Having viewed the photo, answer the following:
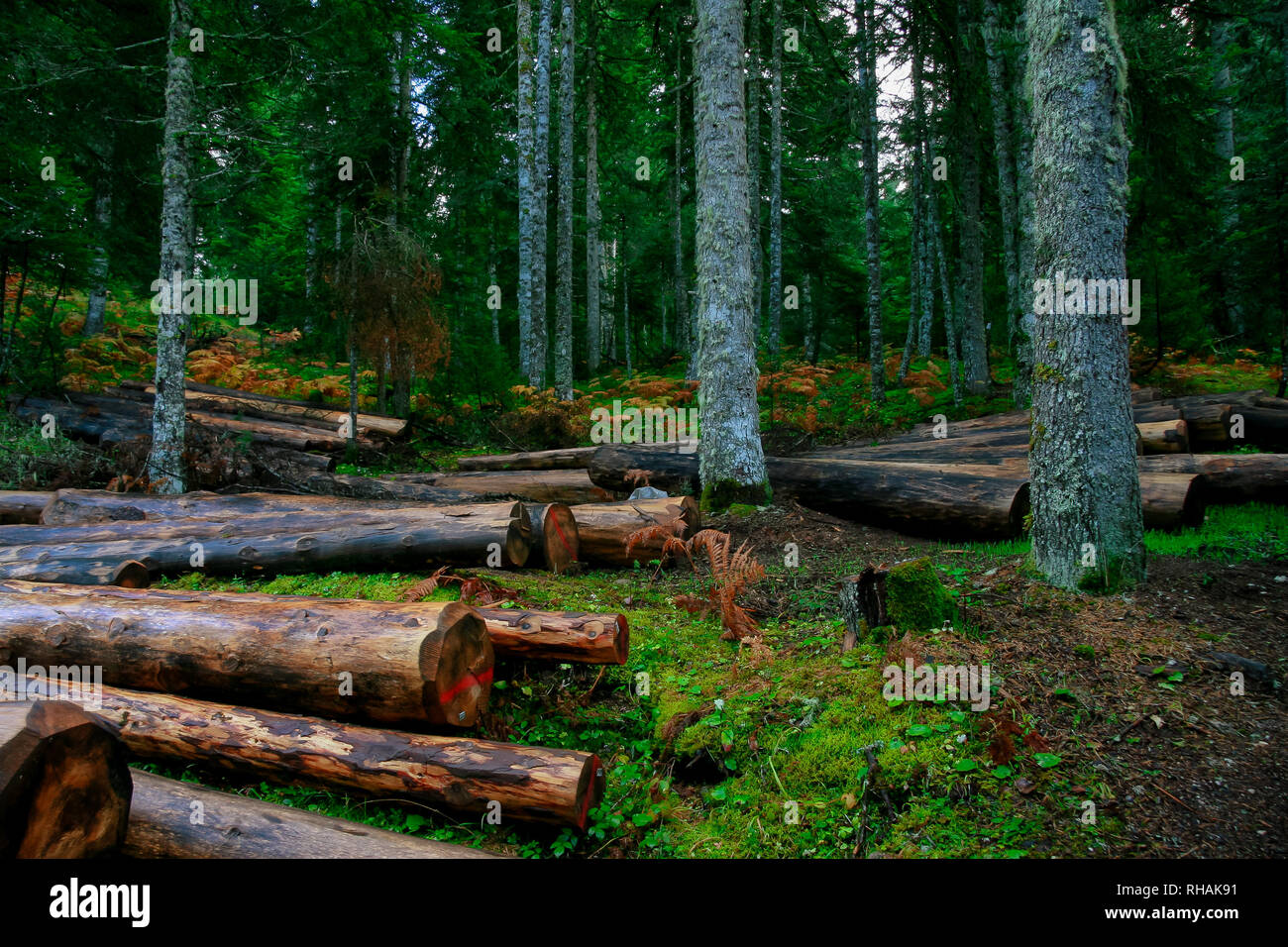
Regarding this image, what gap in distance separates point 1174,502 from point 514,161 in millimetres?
24288

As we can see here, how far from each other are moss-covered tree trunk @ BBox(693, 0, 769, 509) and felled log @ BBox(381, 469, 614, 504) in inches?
86.4

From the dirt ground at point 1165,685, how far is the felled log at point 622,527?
1964mm

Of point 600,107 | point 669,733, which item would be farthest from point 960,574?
point 600,107

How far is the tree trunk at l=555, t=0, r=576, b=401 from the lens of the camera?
684 inches

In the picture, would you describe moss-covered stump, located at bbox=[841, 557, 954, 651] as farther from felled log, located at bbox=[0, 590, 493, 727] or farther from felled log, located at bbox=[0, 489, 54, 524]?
felled log, located at bbox=[0, 489, 54, 524]

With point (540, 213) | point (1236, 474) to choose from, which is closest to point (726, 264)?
point (1236, 474)

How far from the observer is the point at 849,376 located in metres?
19.7

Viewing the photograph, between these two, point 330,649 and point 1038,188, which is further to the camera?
point 1038,188

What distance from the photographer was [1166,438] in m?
9.15

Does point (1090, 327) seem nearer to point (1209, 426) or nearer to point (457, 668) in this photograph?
point (457, 668)

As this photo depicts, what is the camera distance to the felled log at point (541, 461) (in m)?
11.6

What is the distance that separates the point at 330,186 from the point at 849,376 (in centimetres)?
1411

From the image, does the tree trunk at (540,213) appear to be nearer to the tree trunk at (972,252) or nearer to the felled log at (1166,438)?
the tree trunk at (972,252)
